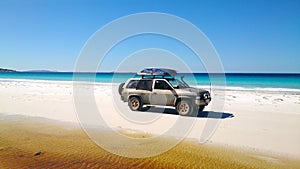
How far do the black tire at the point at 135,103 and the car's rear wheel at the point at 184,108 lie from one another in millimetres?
2120

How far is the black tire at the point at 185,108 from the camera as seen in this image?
10.1m

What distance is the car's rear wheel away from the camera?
33.0 feet

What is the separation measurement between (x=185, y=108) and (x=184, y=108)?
5cm

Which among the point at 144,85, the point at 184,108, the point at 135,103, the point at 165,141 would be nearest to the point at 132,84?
the point at 144,85

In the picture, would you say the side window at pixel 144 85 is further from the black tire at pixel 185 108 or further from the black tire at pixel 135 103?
the black tire at pixel 185 108

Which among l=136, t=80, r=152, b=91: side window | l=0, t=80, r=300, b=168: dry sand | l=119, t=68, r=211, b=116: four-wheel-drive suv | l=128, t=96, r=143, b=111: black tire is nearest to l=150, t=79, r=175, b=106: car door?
l=119, t=68, r=211, b=116: four-wheel-drive suv

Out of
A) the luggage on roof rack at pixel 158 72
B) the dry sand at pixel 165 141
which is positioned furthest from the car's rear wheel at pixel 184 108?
the luggage on roof rack at pixel 158 72

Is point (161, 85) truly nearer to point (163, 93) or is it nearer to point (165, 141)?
point (163, 93)

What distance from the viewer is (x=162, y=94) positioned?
35.8 feet

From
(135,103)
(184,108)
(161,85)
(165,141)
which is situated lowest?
(165,141)

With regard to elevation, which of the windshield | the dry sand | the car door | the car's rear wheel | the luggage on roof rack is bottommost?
the dry sand

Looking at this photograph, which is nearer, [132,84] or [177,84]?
[177,84]

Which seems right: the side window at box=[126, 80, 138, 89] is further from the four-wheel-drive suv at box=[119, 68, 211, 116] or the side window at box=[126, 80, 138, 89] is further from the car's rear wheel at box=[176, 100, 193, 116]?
the car's rear wheel at box=[176, 100, 193, 116]

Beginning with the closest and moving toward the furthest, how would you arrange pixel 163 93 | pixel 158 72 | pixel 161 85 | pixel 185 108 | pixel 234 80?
pixel 185 108 < pixel 163 93 < pixel 161 85 < pixel 158 72 < pixel 234 80
